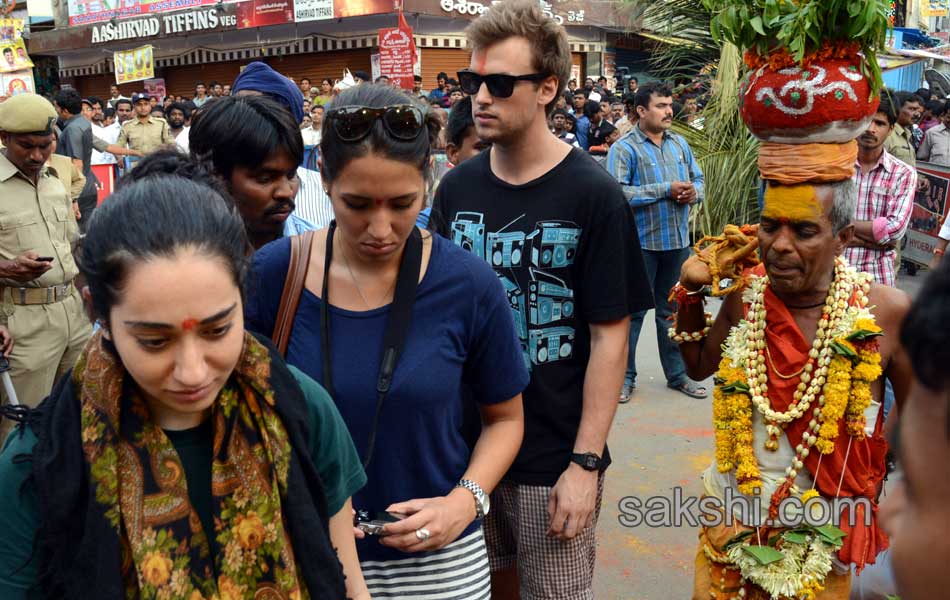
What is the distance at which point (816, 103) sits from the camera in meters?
2.49

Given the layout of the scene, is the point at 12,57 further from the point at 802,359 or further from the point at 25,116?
the point at 802,359

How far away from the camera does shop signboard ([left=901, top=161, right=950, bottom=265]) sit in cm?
948

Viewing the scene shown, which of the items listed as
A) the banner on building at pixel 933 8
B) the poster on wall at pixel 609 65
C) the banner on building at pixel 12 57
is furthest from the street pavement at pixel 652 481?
the banner on building at pixel 933 8

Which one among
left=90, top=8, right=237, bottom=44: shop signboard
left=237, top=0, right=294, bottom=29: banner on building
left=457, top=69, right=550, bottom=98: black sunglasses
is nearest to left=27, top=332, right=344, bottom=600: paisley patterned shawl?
left=457, top=69, right=550, bottom=98: black sunglasses

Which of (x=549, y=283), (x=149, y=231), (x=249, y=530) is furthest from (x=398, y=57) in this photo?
(x=249, y=530)

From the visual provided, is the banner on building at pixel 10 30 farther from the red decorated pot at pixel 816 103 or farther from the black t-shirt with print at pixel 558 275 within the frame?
the red decorated pot at pixel 816 103

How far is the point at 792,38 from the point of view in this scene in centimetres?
251

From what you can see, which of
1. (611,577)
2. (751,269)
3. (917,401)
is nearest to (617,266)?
(751,269)

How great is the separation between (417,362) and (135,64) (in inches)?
863

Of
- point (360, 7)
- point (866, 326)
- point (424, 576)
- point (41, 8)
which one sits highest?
point (41, 8)

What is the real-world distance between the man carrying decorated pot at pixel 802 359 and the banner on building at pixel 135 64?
66.8 feet

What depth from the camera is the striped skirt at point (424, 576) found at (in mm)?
2080

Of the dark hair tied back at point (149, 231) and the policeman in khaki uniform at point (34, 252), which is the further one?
the policeman in khaki uniform at point (34, 252)

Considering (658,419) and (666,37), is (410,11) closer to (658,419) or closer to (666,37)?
(666,37)
